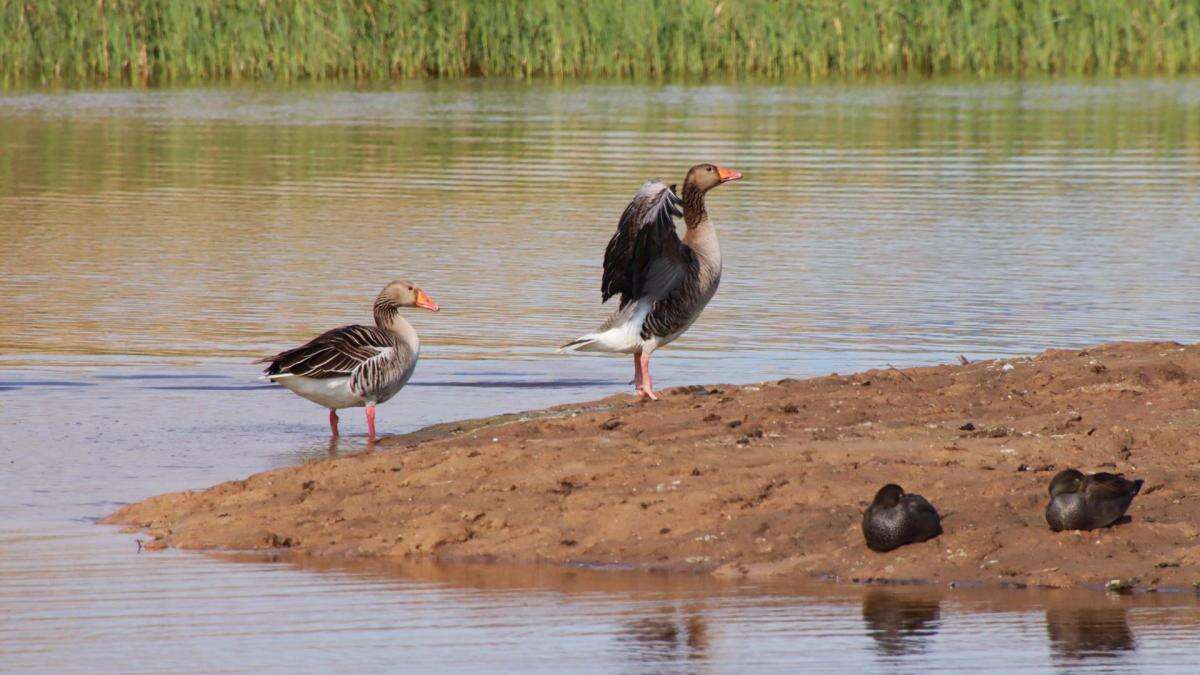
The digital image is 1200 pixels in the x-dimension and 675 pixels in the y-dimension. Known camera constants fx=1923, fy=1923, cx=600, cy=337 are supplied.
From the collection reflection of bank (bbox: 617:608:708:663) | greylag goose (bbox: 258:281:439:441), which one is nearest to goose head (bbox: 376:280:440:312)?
greylag goose (bbox: 258:281:439:441)

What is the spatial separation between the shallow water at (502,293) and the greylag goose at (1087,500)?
0.44 m

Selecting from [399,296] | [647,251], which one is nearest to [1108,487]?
[647,251]

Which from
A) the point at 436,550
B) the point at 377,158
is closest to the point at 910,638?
the point at 436,550

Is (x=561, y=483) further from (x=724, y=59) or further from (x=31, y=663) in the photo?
(x=724, y=59)

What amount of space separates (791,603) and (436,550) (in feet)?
5.88

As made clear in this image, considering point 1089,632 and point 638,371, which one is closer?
point 1089,632

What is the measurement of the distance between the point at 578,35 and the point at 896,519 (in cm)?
3490

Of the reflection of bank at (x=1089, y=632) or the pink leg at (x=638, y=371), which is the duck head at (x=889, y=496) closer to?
the reflection of bank at (x=1089, y=632)

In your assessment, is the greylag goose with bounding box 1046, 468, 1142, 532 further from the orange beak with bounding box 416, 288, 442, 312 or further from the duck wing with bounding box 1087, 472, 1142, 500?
the orange beak with bounding box 416, 288, 442, 312

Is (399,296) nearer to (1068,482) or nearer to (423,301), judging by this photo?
(423,301)

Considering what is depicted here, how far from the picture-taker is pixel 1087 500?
785 cm

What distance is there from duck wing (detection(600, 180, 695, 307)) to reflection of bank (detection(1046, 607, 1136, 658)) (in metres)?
4.66

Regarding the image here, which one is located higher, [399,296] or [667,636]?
[399,296]

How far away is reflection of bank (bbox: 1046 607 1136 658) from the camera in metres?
6.88
